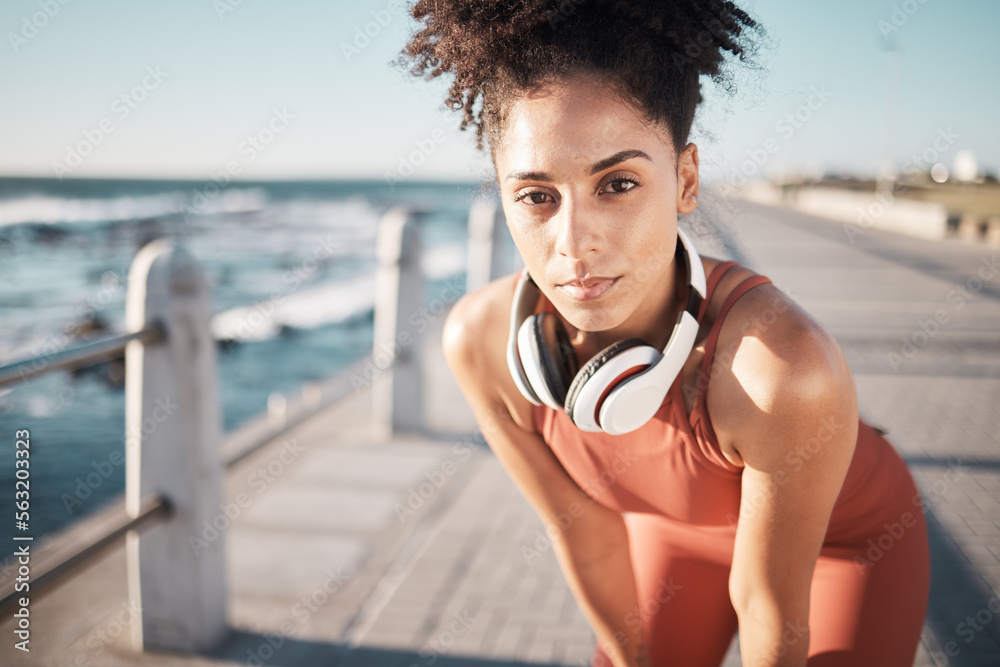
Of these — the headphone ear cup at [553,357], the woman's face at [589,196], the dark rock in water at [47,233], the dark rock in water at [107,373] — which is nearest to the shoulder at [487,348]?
the headphone ear cup at [553,357]

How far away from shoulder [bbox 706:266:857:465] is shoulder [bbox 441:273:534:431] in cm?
59

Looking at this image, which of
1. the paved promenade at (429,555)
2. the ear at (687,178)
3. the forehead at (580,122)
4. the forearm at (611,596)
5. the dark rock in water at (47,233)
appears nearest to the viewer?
the forehead at (580,122)

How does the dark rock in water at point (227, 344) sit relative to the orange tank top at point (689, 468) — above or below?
below

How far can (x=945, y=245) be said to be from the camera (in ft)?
63.2

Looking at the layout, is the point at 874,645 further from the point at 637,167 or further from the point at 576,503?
the point at 637,167

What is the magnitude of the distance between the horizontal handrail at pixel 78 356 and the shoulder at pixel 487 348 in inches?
53.7

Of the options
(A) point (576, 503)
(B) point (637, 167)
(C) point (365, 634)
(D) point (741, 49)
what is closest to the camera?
(B) point (637, 167)

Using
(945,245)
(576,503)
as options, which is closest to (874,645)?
(576,503)

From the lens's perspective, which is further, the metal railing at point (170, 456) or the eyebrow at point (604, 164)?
the metal railing at point (170, 456)

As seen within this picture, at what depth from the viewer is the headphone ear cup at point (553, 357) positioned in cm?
161

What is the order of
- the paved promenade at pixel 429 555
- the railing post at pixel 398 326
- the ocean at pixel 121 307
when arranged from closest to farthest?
the paved promenade at pixel 429 555
the railing post at pixel 398 326
the ocean at pixel 121 307

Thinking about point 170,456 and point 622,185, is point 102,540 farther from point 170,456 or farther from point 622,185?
point 622,185

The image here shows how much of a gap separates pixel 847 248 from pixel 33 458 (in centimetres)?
1914

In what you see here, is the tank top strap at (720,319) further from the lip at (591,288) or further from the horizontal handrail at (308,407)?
the horizontal handrail at (308,407)
